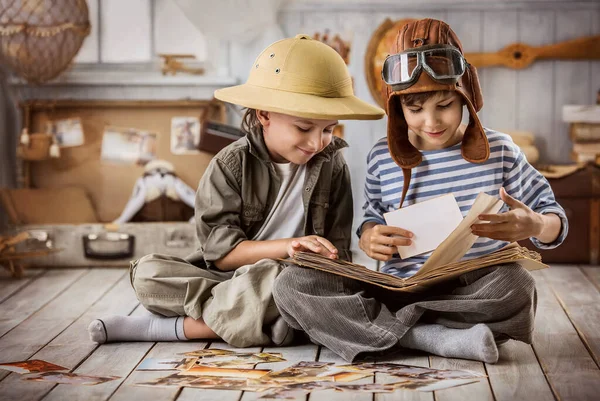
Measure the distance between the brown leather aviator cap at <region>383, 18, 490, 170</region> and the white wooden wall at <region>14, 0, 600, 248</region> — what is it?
60.0 inches

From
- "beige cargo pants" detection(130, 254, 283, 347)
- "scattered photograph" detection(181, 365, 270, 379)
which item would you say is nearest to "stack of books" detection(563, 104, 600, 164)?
"beige cargo pants" detection(130, 254, 283, 347)

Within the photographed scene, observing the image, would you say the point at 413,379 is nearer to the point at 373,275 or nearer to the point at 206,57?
the point at 373,275

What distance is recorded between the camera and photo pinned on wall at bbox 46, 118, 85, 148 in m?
3.48

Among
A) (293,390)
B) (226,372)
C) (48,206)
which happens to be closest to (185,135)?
(48,206)

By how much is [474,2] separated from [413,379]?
2127 mm

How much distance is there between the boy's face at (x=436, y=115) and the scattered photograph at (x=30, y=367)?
921 mm

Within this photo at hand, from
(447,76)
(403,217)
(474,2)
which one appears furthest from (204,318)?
(474,2)

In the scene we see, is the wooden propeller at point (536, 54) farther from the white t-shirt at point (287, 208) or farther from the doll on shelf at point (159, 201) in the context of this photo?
the white t-shirt at point (287, 208)

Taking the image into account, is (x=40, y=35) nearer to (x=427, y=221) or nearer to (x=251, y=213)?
(x=251, y=213)

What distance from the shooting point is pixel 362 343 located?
72.4 inches

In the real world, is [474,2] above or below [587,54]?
above

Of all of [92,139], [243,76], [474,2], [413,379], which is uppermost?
[474,2]

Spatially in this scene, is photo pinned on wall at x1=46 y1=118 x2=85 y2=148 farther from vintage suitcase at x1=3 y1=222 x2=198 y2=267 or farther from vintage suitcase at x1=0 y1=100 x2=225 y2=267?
vintage suitcase at x1=3 y1=222 x2=198 y2=267

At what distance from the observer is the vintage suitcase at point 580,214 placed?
3125mm
